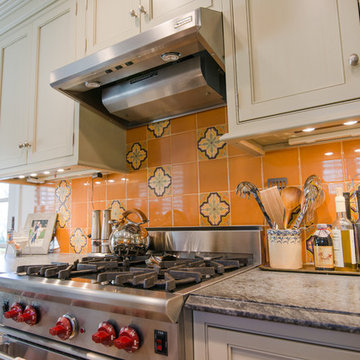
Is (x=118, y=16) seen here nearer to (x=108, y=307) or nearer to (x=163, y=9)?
(x=163, y=9)

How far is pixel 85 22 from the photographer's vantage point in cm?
145

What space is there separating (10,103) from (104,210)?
899 millimetres

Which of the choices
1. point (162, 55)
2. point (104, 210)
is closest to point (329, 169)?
point (162, 55)

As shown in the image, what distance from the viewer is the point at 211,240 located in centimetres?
128

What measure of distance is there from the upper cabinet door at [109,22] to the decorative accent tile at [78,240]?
1.05 metres

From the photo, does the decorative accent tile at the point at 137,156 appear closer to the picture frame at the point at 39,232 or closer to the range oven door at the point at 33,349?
the picture frame at the point at 39,232

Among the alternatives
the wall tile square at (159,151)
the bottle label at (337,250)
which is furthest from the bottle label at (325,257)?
the wall tile square at (159,151)

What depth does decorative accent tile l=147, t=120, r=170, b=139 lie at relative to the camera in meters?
1.60

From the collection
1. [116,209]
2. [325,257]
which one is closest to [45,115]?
[116,209]

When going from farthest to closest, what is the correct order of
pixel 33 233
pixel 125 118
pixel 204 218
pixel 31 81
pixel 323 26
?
1. pixel 33 233
2. pixel 31 81
3. pixel 125 118
4. pixel 204 218
5. pixel 323 26

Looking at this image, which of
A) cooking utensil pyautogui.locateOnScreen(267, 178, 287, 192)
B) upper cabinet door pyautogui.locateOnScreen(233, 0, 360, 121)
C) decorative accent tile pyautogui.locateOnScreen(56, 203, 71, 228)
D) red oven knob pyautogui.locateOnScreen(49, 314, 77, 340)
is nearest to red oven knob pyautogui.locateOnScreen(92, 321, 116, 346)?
red oven knob pyautogui.locateOnScreen(49, 314, 77, 340)

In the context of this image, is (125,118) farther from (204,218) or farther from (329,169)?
(329,169)

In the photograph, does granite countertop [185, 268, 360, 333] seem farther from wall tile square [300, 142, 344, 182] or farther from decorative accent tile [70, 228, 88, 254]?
decorative accent tile [70, 228, 88, 254]

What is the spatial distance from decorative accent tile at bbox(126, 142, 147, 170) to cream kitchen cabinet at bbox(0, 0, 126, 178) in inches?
1.8
